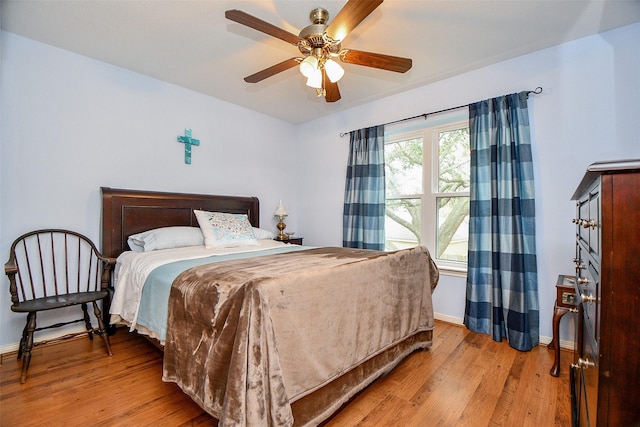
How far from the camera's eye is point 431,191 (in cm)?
314

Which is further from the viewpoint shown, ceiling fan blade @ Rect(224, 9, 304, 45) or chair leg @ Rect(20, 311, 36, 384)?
chair leg @ Rect(20, 311, 36, 384)

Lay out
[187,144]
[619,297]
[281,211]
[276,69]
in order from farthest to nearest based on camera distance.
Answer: [281,211] < [187,144] < [276,69] < [619,297]

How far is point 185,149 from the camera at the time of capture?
3.23m

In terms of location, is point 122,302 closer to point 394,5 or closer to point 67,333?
point 67,333

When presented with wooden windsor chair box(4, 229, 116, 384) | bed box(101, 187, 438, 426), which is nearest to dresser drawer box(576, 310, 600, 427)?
bed box(101, 187, 438, 426)

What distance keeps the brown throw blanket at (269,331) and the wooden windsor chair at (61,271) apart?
121 centimetres

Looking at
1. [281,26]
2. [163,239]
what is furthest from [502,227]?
[163,239]

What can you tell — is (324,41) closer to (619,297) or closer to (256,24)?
(256,24)

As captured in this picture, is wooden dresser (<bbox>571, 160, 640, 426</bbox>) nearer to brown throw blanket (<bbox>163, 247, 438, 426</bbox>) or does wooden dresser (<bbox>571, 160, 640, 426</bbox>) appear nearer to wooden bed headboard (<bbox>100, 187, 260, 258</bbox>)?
brown throw blanket (<bbox>163, 247, 438, 426</bbox>)

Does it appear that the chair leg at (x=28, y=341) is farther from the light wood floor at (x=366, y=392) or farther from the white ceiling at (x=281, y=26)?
the white ceiling at (x=281, y=26)

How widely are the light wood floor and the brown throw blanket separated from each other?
246 mm

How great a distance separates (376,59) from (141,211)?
2.55 meters

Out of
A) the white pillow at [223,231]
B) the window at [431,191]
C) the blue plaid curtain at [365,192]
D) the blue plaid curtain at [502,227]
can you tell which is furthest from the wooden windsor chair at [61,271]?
the blue plaid curtain at [502,227]

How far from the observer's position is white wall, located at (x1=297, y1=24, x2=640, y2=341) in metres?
2.13
